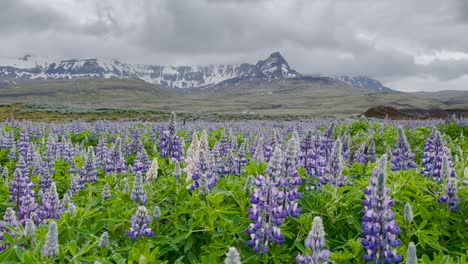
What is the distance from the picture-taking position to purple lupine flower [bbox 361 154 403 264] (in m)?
2.76

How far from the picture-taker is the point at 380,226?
2.80 metres

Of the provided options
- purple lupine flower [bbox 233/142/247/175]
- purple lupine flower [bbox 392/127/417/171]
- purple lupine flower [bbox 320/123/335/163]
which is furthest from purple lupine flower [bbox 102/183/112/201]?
purple lupine flower [bbox 392/127/417/171]

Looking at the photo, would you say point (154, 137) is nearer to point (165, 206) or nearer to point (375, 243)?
point (165, 206)

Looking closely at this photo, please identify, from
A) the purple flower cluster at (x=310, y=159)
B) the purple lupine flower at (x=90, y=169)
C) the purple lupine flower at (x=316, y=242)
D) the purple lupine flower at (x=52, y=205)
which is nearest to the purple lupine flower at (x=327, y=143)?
the purple flower cluster at (x=310, y=159)

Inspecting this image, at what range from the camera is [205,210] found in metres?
3.64

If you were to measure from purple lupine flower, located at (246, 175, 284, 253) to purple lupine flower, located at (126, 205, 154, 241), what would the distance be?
2.91ft

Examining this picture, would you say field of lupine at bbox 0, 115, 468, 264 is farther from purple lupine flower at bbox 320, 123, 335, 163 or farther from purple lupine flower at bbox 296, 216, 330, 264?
purple lupine flower at bbox 320, 123, 335, 163

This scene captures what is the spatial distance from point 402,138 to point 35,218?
4791mm

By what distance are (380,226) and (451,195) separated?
1349 millimetres

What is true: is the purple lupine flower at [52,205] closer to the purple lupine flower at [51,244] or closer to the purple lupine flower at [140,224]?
the purple lupine flower at [140,224]

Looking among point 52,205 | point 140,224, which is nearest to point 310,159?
point 140,224

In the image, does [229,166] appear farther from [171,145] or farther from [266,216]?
[266,216]

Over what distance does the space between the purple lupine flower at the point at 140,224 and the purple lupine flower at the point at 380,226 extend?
5.55 ft

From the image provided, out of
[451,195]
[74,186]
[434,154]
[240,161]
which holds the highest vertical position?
[434,154]
